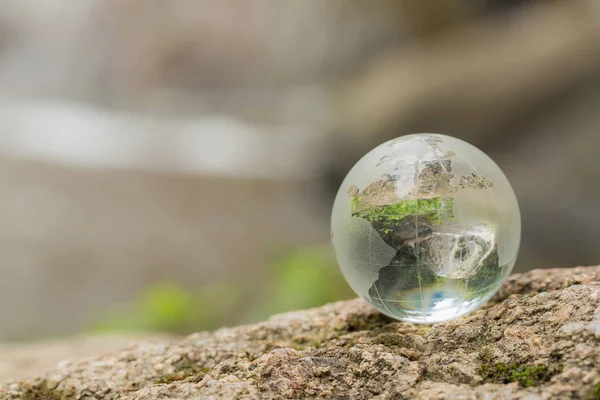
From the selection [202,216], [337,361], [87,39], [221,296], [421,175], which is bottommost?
[337,361]

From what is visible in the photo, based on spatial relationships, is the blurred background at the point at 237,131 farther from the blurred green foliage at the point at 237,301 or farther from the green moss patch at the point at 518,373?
the green moss patch at the point at 518,373

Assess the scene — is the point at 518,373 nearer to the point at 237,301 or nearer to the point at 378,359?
the point at 378,359

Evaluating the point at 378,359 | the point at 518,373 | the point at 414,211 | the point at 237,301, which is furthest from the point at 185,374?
the point at 237,301

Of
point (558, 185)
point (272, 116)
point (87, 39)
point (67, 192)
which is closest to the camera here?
point (558, 185)

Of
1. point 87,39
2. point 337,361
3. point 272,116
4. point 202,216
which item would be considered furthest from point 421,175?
point 87,39

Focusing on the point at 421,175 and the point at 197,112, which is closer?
the point at 421,175

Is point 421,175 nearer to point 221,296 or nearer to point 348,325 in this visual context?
point 348,325
